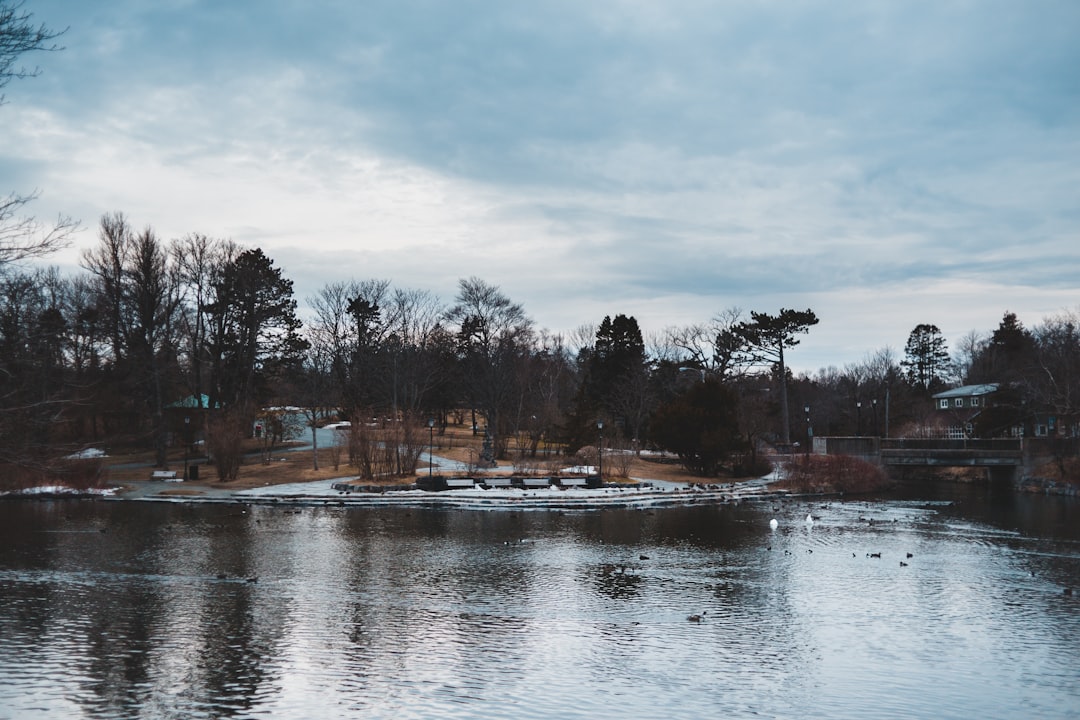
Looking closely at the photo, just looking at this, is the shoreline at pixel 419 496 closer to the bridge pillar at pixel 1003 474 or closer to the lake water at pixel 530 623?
the lake water at pixel 530 623

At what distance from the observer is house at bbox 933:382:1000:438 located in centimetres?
8281

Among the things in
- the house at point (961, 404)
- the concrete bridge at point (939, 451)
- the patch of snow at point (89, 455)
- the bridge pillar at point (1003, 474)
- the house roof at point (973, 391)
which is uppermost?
the house roof at point (973, 391)

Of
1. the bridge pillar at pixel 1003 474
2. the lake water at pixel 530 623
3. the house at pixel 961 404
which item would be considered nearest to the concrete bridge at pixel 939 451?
the bridge pillar at pixel 1003 474

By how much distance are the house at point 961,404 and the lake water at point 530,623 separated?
5583 cm

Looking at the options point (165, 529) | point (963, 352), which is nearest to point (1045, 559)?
point (165, 529)

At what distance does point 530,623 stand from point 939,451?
4926 centimetres

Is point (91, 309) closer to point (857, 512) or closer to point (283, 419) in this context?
point (283, 419)

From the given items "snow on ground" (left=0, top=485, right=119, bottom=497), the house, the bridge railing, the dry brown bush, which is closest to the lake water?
"snow on ground" (left=0, top=485, right=119, bottom=497)

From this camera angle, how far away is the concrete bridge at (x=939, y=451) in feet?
184

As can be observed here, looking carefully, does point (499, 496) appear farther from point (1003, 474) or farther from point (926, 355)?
point (926, 355)

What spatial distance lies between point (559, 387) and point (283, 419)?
110ft

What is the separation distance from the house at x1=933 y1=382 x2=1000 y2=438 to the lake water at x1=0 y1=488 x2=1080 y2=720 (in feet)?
183

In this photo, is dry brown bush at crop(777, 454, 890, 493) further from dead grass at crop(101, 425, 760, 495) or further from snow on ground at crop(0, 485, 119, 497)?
snow on ground at crop(0, 485, 119, 497)

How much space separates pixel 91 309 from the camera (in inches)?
2479
